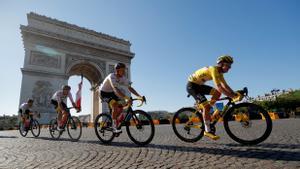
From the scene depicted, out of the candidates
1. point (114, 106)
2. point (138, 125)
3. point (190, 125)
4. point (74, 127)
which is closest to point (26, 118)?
point (74, 127)

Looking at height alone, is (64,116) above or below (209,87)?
below

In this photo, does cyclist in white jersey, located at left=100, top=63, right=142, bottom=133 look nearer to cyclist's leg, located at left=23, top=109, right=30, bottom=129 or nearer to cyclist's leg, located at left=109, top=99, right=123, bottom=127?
cyclist's leg, located at left=109, top=99, right=123, bottom=127

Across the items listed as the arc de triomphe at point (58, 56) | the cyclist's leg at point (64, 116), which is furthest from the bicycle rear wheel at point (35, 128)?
the arc de triomphe at point (58, 56)

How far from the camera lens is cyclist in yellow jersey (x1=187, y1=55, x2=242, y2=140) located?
149 inches

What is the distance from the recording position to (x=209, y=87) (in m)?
4.38

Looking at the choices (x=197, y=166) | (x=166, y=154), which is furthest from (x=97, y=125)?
(x=197, y=166)

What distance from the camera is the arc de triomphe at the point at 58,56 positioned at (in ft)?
71.2

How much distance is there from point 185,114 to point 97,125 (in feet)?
6.61

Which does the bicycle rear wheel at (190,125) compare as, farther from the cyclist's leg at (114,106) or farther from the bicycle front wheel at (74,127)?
the bicycle front wheel at (74,127)

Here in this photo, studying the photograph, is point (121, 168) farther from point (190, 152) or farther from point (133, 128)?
point (133, 128)

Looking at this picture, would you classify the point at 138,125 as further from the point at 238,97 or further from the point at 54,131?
the point at 54,131

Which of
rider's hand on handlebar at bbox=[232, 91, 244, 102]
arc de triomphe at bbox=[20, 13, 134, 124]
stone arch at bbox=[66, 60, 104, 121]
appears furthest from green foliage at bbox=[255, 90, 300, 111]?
rider's hand on handlebar at bbox=[232, 91, 244, 102]

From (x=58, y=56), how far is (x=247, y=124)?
76.7 feet

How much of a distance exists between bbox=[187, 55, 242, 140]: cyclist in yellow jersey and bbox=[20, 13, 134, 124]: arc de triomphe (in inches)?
790
